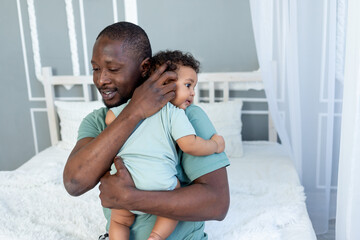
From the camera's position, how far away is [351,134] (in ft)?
3.22

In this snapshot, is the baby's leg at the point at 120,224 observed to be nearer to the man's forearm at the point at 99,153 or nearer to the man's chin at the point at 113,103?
the man's forearm at the point at 99,153

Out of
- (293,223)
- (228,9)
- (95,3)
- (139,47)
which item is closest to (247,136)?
(228,9)

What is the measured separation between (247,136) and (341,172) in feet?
5.07

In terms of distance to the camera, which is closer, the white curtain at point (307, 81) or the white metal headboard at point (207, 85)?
the white curtain at point (307, 81)

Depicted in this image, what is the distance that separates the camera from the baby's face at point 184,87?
109 centimetres

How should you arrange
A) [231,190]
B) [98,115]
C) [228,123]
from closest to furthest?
1. [98,115]
2. [231,190]
3. [228,123]

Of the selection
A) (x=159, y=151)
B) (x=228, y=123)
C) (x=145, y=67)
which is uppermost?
(x=145, y=67)

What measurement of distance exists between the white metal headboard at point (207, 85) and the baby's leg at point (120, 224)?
1496mm

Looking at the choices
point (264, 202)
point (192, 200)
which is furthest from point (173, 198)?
point (264, 202)

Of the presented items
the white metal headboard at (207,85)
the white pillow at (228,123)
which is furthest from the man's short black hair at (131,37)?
the white metal headboard at (207,85)

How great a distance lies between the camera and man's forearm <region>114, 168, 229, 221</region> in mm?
958

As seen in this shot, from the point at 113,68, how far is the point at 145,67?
0.10m

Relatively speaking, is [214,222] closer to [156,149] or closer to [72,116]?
[156,149]

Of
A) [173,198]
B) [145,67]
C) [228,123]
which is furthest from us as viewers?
[228,123]
